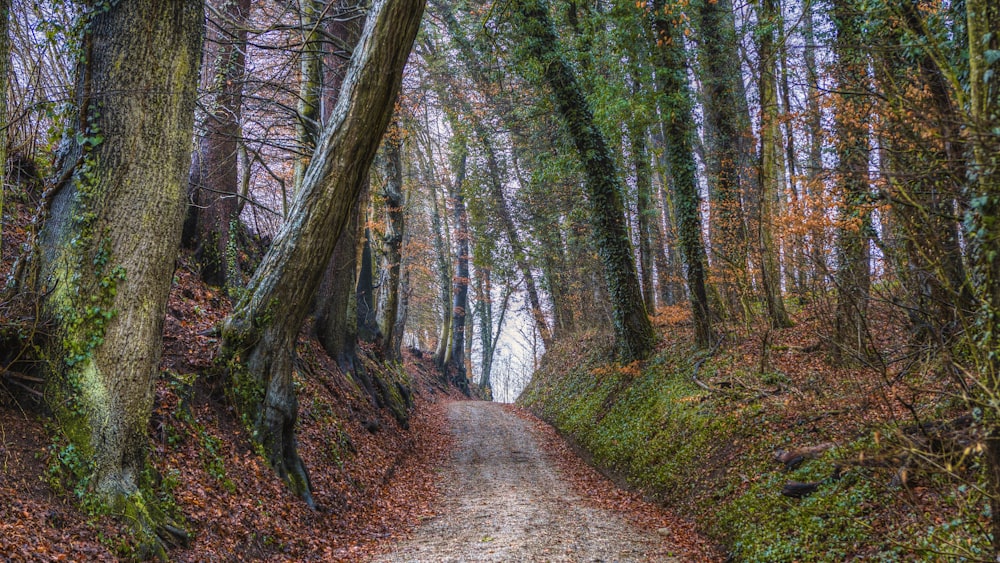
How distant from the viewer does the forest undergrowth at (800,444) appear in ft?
13.7

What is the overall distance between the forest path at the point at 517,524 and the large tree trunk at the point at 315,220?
2.16 meters

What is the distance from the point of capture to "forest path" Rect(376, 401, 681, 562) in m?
6.63

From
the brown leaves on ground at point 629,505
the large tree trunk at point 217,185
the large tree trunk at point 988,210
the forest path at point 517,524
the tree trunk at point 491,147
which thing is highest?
the tree trunk at point 491,147

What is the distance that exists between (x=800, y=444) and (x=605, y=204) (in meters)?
7.99

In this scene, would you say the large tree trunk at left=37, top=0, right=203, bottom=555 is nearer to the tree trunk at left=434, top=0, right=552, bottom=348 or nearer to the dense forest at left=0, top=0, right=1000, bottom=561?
the dense forest at left=0, top=0, right=1000, bottom=561

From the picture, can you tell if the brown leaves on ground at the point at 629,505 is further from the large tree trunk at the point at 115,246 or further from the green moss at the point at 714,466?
the large tree trunk at the point at 115,246

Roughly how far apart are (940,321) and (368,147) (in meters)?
5.81

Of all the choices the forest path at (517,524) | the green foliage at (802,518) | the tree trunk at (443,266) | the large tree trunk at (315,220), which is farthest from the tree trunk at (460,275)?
the green foliage at (802,518)

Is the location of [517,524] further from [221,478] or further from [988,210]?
[988,210]

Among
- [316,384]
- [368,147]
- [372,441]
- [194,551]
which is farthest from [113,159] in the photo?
[372,441]

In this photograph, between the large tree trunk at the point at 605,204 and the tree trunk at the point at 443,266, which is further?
the tree trunk at the point at 443,266

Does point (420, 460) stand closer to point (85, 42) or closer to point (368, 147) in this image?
point (368, 147)

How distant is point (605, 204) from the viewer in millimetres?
14242

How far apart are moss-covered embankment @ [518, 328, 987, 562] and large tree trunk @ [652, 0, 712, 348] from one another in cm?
115
